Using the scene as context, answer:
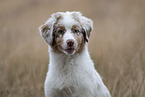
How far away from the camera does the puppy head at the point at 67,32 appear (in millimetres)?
4203

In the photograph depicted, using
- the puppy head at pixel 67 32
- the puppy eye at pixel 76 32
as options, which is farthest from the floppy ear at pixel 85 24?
the puppy eye at pixel 76 32

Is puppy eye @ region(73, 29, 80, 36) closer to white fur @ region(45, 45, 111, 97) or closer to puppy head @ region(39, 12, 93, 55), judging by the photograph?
puppy head @ region(39, 12, 93, 55)

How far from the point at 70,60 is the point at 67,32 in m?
0.52

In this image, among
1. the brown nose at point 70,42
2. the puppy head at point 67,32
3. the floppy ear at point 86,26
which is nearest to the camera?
the brown nose at point 70,42

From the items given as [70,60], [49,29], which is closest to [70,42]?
[70,60]

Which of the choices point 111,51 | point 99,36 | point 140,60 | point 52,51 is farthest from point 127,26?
point 52,51

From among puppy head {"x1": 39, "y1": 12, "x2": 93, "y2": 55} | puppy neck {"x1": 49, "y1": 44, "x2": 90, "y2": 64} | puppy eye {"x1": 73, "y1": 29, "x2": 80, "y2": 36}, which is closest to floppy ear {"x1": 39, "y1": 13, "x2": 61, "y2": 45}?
puppy head {"x1": 39, "y1": 12, "x2": 93, "y2": 55}

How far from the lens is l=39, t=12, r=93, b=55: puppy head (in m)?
4.20

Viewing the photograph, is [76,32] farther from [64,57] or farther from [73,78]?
[73,78]

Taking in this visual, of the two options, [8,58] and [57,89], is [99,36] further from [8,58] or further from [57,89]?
[57,89]

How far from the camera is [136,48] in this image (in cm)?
729

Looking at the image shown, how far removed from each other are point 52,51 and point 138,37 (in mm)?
4229

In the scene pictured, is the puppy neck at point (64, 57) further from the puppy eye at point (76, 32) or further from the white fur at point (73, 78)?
the puppy eye at point (76, 32)

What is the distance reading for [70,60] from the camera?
4.52 metres
